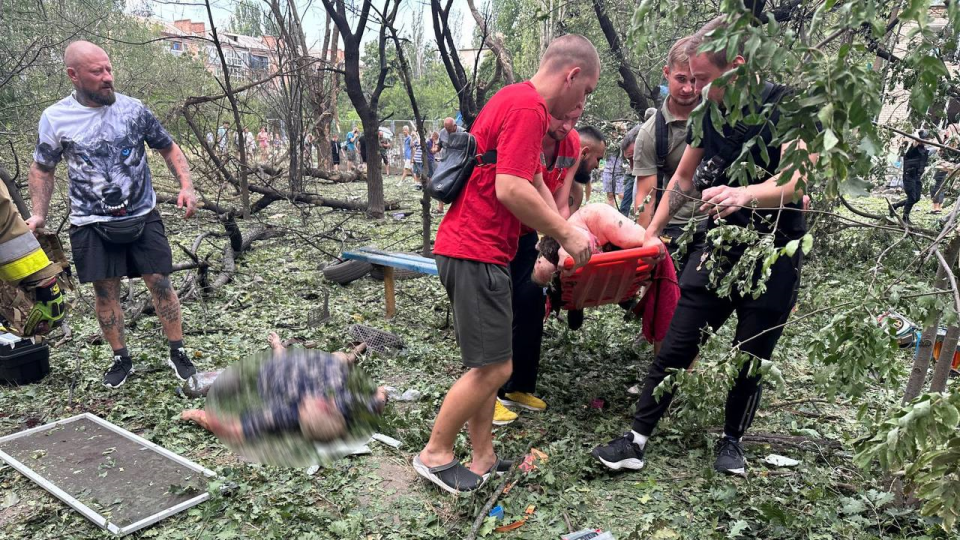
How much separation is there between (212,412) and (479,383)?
1094 millimetres

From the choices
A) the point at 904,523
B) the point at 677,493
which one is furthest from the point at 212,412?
the point at 904,523

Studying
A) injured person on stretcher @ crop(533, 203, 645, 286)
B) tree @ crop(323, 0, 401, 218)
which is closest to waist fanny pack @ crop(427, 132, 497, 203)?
injured person on stretcher @ crop(533, 203, 645, 286)

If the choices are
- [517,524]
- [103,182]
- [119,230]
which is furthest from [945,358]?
[103,182]

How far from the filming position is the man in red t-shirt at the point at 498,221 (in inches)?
95.0

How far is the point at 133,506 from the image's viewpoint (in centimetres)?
270

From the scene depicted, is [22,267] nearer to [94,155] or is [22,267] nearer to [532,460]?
[94,155]

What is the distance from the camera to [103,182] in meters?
3.78

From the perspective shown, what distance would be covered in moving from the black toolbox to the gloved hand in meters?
0.09

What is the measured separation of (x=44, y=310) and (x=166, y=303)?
0.80 m

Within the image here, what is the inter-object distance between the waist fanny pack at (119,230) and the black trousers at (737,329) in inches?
125

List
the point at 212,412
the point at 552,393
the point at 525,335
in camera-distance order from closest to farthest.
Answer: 1. the point at 212,412
2. the point at 525,335
3. the point at 552,393

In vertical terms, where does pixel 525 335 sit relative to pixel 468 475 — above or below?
above

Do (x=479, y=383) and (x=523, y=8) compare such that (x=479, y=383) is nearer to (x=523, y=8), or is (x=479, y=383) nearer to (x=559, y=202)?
(x=559, y=202)

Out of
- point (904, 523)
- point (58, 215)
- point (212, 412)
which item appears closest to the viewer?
point (212, 412)
